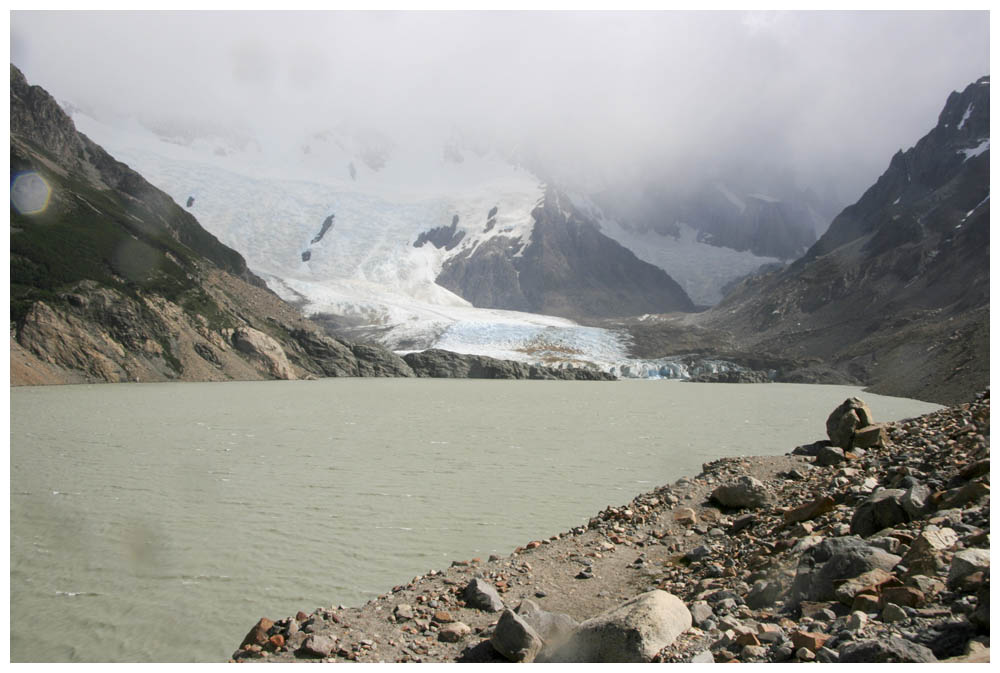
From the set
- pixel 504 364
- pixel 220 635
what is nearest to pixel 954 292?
pixel 504 364

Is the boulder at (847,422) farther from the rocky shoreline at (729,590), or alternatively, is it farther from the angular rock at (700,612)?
the angular rock at (700,612)

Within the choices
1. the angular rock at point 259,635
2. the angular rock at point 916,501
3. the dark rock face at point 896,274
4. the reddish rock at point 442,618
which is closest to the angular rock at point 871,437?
the angular rock at point 916,501

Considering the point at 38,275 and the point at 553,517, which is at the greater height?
the point at 553,517

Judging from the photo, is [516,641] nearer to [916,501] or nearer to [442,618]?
[442,618]

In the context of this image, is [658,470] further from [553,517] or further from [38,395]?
[38,395]

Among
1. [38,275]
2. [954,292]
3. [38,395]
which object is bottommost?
[38,395]

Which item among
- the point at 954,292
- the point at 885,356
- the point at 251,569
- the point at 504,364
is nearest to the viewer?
the point at 251,569

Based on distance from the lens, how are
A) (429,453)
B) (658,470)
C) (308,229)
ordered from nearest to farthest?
1. (658,470)
2. (429,453)
3. (308,229)
